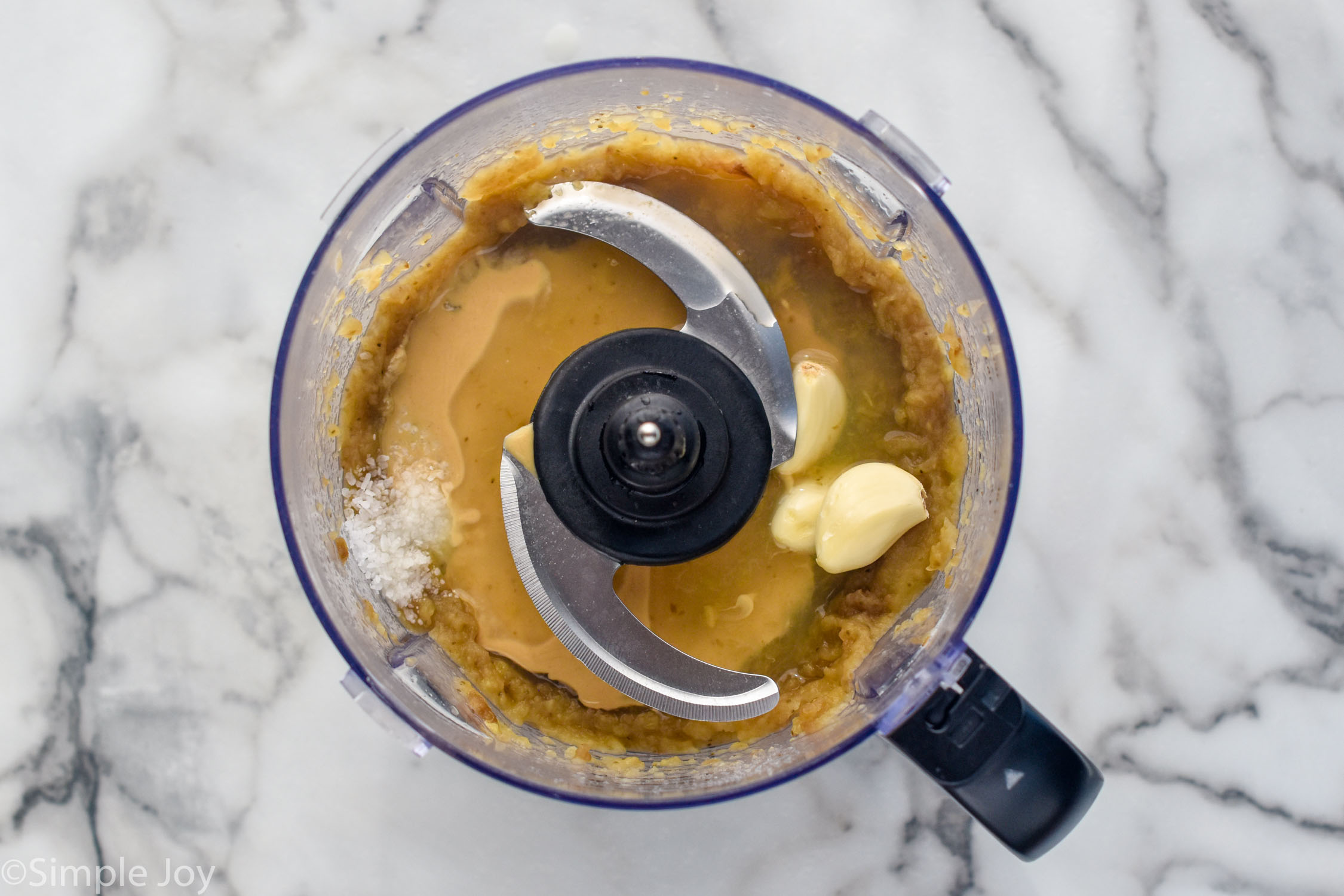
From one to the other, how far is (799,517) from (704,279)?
0.30m

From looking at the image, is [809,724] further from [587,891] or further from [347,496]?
[347,496]

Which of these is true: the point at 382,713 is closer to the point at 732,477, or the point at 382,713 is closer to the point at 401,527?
the point at 401,527

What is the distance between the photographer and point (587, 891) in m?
1.35

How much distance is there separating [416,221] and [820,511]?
617mm

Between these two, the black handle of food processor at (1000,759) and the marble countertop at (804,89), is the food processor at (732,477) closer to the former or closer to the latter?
the black handle of food processor at (1000,759)

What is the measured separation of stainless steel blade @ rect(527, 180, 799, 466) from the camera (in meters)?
1.11

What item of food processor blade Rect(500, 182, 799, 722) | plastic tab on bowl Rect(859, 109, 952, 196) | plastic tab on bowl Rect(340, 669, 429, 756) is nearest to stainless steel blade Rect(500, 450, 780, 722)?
food processor blade Rect(500, 182, 799, 722)

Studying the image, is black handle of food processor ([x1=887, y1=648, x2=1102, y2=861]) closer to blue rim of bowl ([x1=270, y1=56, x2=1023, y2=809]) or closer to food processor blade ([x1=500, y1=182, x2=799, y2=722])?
blue rim of bowl ([x1=270, y1=56, x2=1023, y2=809])

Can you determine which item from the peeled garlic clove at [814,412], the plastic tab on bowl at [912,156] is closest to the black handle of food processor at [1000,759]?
Answer: the peeled garlic clove at [814,412]

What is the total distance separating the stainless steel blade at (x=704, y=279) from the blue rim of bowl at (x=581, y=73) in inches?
5.9

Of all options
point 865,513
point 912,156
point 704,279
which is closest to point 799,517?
point 865,513

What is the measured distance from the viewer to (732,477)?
100 cm

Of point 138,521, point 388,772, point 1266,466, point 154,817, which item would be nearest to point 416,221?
point 138,521

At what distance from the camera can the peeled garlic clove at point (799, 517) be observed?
116 cm
